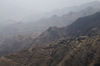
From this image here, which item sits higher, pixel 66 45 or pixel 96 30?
pixel 96 30

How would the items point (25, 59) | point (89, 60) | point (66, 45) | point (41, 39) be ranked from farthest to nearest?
1. point (41, 39)
2. point (66, 45)
3. point (25, 59)
4. point (89, 60)

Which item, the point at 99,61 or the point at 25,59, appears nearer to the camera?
the point at 99,61

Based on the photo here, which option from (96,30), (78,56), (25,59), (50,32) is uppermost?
(50,32)

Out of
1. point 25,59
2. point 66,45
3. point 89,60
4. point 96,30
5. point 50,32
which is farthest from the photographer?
point 50,32

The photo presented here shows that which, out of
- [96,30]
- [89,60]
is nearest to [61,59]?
[89,60]

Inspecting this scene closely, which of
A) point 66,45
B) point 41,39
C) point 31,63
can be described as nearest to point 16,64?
point 31,63

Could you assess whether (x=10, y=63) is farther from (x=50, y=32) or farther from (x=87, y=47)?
(x=50, y=32)

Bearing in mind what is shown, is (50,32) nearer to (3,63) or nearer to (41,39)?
(41,39)
